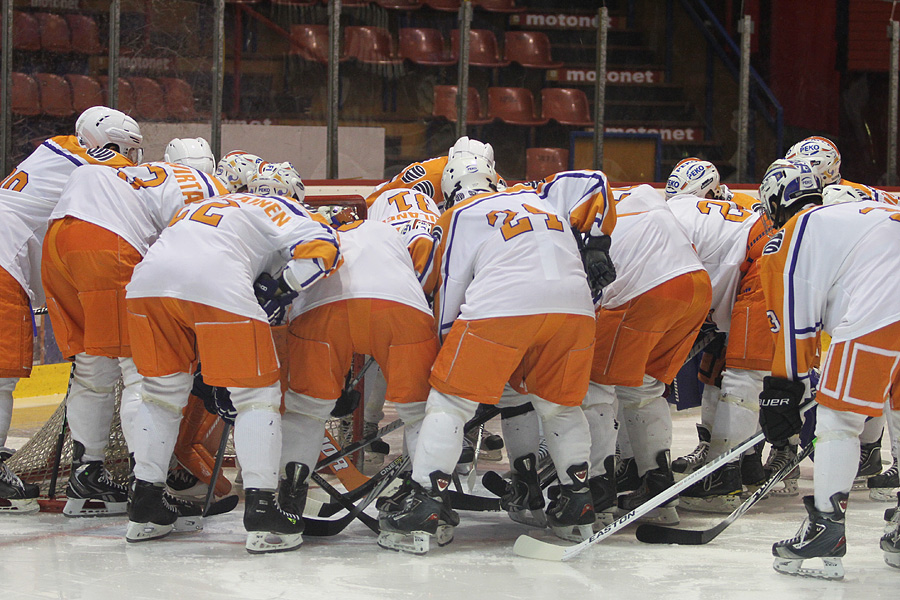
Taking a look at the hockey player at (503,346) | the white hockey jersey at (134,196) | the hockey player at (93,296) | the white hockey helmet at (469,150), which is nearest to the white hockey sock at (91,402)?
the hockey player at (93,296)

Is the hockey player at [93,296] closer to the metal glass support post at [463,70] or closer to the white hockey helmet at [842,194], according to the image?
the white hockey helmet at [842,194]

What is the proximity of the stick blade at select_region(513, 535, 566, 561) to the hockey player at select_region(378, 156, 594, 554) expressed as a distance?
15cm

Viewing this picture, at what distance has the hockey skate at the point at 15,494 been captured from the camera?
3488 mm

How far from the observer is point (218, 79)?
19.5 ft

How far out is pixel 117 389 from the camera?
3840mm

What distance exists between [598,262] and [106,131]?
6.18 ft

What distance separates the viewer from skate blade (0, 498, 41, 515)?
11.4ft

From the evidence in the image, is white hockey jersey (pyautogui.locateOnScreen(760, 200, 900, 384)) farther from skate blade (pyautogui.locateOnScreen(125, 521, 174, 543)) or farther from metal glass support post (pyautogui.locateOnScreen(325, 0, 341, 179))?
metal glass support post (pyautogui.locateOnScreen(325, 0, 341, 179))

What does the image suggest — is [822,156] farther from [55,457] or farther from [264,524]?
[55,457]

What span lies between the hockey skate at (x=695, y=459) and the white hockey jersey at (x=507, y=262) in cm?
137

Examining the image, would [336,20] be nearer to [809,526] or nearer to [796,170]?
[796,170]

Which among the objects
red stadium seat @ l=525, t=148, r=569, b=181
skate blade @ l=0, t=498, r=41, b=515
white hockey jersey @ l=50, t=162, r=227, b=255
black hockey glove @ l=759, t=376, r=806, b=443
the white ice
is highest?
red stadium seat @ l=525, t=148, r=569, b=181

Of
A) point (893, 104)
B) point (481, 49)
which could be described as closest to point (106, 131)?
point (481, 49)

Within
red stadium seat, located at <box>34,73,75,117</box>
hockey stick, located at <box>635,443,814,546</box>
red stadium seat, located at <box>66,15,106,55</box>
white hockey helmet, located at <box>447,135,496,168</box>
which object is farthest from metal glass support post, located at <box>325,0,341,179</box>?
hockey stick, located at <box>635,443,814,546</box>
